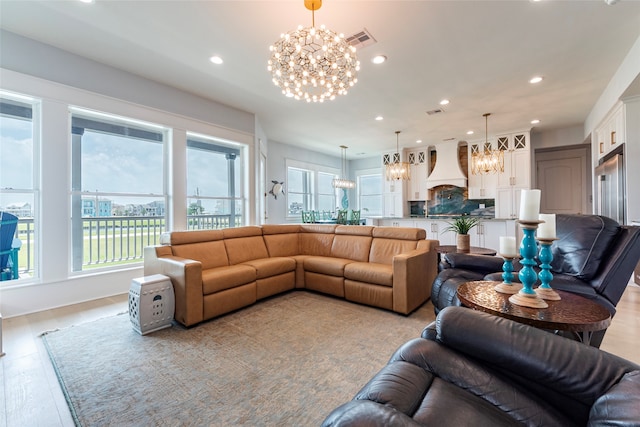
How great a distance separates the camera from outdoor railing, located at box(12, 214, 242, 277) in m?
3.32

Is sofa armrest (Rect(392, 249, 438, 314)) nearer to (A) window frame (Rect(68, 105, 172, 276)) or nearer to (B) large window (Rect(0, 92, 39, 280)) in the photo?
(A) window frame (Rect(68, 105, 172, 276))

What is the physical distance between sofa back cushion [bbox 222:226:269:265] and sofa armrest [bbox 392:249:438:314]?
1.99 metres

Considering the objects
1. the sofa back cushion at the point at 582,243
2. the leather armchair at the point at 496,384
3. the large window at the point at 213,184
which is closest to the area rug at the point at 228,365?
the leather armchair at the point at 496,384

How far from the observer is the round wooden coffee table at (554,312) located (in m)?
1.31

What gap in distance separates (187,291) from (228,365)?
0.94 meters

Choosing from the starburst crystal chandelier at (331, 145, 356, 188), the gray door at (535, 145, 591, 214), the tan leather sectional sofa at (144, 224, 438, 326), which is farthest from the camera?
the starburst crystal chandelier at (331, 145, 356, 188)

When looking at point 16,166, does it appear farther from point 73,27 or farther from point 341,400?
point 341,400

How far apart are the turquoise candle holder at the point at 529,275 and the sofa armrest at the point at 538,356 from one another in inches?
18.1

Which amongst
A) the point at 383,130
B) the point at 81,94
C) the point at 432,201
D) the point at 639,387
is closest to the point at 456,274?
the point at 639,387

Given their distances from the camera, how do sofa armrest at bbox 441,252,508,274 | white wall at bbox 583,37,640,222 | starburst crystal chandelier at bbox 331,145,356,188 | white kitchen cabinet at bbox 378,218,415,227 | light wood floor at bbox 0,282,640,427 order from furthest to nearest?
starburst crystal chandelier at bbox 331,145,356,188 → white kitchen cabinet at bbox 378,218,415,227 → white wall at bbox 583,37,640,222 → sofa armrest at bbox 441,252,508,274 → light wood floor at bbox 0,282,640,427

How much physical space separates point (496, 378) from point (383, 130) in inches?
232

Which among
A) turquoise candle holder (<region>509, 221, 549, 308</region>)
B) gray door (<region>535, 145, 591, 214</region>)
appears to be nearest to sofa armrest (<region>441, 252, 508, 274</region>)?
turquoise candle holder (<region>509, 221, 549, 308</region>)

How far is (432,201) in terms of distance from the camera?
7.99 m

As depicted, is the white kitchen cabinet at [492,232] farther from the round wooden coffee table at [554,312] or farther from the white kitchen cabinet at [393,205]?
the round wooden coffee table at [554,312]
